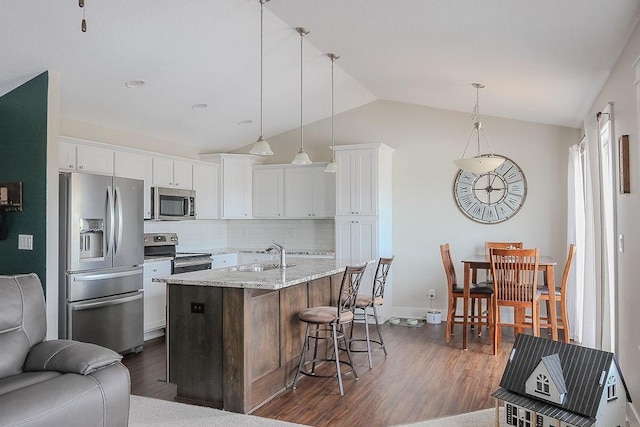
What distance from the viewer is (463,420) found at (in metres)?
3.19

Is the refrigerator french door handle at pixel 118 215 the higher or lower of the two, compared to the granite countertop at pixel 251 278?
higher

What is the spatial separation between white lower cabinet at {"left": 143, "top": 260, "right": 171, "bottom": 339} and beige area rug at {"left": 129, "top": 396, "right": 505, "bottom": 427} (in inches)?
76.4

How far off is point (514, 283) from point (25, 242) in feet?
14.6

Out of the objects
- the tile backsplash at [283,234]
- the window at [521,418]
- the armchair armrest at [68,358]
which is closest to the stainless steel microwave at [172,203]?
the tile backsplash at [283,234]

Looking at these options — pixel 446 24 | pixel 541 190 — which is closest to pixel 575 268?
pixel 541 190

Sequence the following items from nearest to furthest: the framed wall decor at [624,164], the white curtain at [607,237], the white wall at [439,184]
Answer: the framed wall decor at [624,164] < the white curtain at [607,237] < the white wall at [439,184]

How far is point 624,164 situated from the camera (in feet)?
9.89

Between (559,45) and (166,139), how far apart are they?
190 inches

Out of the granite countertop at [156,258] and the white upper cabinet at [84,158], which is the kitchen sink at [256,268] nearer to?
the granite countertop at [156,258]

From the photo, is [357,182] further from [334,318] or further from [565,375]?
[565,375]

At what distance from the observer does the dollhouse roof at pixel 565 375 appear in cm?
237

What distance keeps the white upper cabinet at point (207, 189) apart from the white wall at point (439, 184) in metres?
1.86

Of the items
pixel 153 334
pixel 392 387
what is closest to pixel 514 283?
pixel 392 387

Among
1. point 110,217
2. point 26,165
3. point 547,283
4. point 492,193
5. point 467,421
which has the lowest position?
point 467,421
